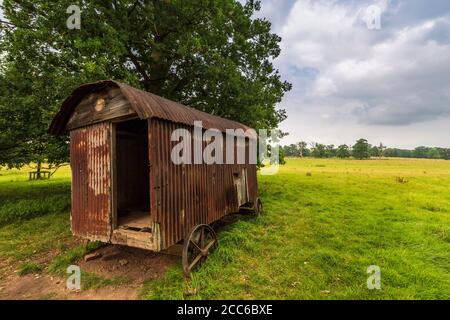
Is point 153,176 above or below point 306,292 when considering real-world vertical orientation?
above

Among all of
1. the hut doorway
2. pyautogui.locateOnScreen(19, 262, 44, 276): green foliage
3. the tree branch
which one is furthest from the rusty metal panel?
the tree branch

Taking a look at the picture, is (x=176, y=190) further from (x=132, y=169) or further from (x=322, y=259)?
(x=322, y=259)

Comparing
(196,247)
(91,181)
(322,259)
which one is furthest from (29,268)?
(322,259)

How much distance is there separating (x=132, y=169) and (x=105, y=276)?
13.4ft

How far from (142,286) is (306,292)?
3.89 m

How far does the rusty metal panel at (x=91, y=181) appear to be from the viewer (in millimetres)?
5809

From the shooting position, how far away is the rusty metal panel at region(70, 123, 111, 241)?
5809 millimetres

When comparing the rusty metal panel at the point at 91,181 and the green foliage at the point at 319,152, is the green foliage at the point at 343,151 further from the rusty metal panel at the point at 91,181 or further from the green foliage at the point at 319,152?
the rusty metal panel at the point at 91,181

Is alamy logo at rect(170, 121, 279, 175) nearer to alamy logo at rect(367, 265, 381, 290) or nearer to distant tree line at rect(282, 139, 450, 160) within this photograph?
alamy logo at rect(367, 265, 381, 290)

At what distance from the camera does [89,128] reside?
6.10m

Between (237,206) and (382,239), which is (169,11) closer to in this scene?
(237,206)

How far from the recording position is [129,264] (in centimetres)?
643
